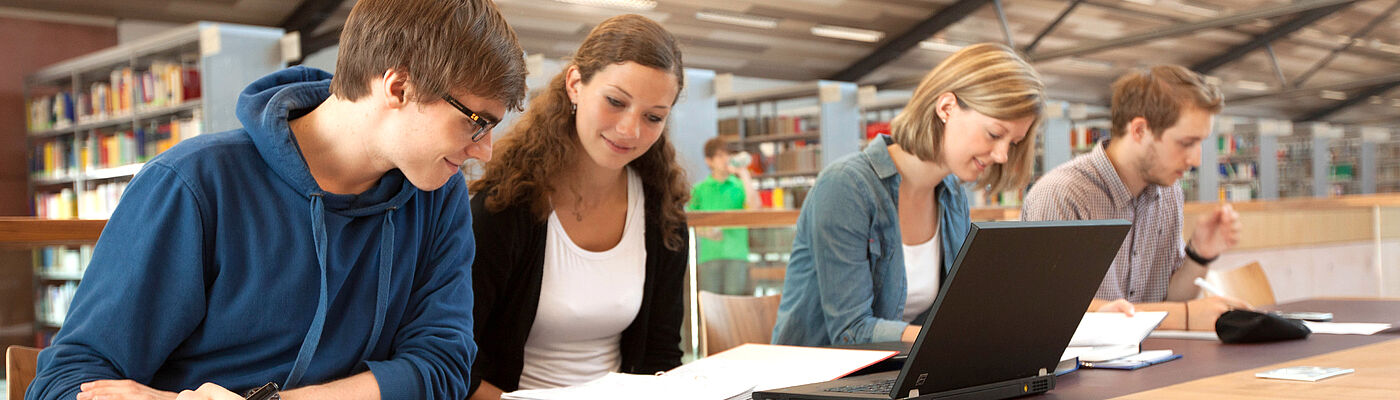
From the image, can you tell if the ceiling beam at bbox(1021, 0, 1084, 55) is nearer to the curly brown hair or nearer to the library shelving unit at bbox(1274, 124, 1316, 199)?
the library shelving unit at bbox(1274, 124, 1316, 199)

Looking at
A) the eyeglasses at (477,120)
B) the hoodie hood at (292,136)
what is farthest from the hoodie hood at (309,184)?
the eyeglasses at (477,120)

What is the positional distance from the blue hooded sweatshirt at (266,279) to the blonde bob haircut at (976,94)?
0.99 meters

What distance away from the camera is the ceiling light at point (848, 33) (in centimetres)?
1377

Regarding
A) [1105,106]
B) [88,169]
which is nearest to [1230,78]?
[1105,106]

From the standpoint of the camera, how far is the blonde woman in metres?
1.93

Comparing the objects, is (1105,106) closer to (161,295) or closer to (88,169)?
(88,169)

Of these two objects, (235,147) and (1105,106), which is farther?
(1105,106)

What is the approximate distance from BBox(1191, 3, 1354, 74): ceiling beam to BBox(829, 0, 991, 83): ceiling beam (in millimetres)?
5062

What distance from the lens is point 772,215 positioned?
11.2 ft

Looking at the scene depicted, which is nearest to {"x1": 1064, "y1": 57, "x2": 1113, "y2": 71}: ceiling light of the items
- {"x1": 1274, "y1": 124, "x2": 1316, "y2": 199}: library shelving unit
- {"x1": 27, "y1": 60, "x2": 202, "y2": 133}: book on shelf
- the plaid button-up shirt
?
{"x1": 1274, "y1": 124, "x2": 1316, "y2": 199}: library shelving unit

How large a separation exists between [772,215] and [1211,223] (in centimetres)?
134

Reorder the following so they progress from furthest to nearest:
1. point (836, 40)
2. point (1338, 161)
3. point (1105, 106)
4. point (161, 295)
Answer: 1. point (1105, 106)
2. point (1338, 161)
3. point (836, 40)
4. point (161, 295)

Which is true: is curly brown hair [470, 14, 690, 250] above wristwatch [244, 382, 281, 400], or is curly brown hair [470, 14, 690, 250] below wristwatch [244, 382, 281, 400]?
above

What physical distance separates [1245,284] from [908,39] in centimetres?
1185
